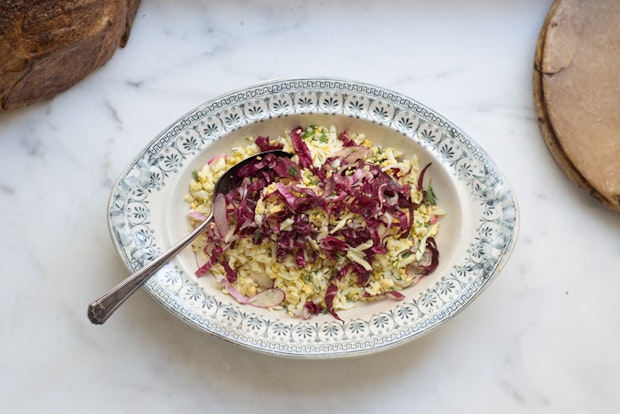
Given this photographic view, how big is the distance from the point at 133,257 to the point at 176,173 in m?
0.27

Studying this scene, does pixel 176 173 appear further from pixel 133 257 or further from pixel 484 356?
pixel 484 356

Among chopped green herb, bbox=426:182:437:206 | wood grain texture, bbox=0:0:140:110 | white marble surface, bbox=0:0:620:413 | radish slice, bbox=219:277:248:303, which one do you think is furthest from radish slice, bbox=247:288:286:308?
wood grain texture, bbox=0:0:140:110

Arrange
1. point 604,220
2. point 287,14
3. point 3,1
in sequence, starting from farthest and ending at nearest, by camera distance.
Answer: point 287,14
point 604,220
point 3,1

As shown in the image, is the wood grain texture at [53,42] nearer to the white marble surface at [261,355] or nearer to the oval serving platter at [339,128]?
the white marble surface at [261,355]

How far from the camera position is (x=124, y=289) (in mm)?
1665

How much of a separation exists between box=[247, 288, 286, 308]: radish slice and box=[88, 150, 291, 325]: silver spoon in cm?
23

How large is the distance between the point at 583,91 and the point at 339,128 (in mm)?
771

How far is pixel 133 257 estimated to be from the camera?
5.85 feet

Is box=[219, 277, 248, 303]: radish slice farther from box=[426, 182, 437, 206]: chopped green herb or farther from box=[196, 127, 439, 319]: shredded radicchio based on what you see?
box=[426, 182, 437, 206]: chopped green herb

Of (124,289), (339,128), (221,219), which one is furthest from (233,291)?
(339,128)

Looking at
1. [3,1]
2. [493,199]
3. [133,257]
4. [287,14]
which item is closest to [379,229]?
[493,199]

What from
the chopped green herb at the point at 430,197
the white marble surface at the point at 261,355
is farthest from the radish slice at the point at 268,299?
Answer: the chopped green herb at the point at 430,197

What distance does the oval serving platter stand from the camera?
1761 millimetres

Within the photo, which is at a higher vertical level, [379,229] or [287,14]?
[287,14]
